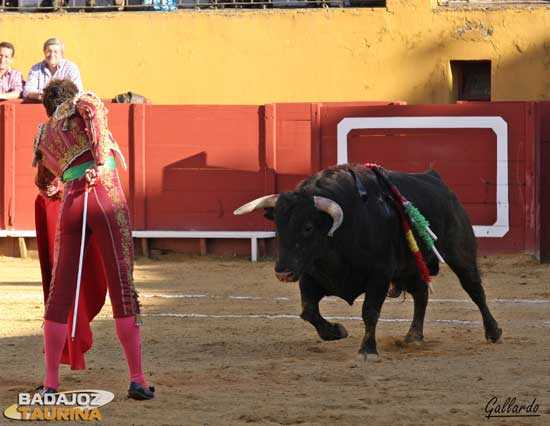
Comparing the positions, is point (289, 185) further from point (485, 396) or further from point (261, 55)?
point (485, 396)

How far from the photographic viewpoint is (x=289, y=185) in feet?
35.5

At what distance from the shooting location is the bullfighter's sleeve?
177 inches

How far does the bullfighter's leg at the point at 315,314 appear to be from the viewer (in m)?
5.77

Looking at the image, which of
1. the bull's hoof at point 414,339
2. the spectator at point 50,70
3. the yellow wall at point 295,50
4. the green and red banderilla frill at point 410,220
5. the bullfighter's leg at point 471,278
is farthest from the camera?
the yellow wall at point 295,50

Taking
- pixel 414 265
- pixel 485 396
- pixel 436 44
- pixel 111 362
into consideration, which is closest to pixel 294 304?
pixel 414 265

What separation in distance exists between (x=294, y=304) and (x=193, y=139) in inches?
135

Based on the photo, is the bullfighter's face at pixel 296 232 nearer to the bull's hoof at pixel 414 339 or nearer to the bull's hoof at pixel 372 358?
the bull's hoof at pixel 372 358

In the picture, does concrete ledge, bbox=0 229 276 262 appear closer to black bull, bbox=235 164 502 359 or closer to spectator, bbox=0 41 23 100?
spectator, bbox=0 41 23 100

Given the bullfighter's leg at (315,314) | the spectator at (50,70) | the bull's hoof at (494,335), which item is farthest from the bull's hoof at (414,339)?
the spectator at (50,70)

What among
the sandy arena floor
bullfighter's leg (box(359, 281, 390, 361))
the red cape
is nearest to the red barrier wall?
the sandy arena floor

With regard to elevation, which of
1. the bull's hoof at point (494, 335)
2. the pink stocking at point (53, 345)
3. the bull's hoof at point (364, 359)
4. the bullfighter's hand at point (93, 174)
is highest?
the bullfighter's hand at point (93, 174)

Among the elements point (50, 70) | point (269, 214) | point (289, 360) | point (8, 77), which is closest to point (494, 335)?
point (289, 360)

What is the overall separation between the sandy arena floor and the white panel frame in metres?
1.41

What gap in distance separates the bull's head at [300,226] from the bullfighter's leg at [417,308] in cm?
81
